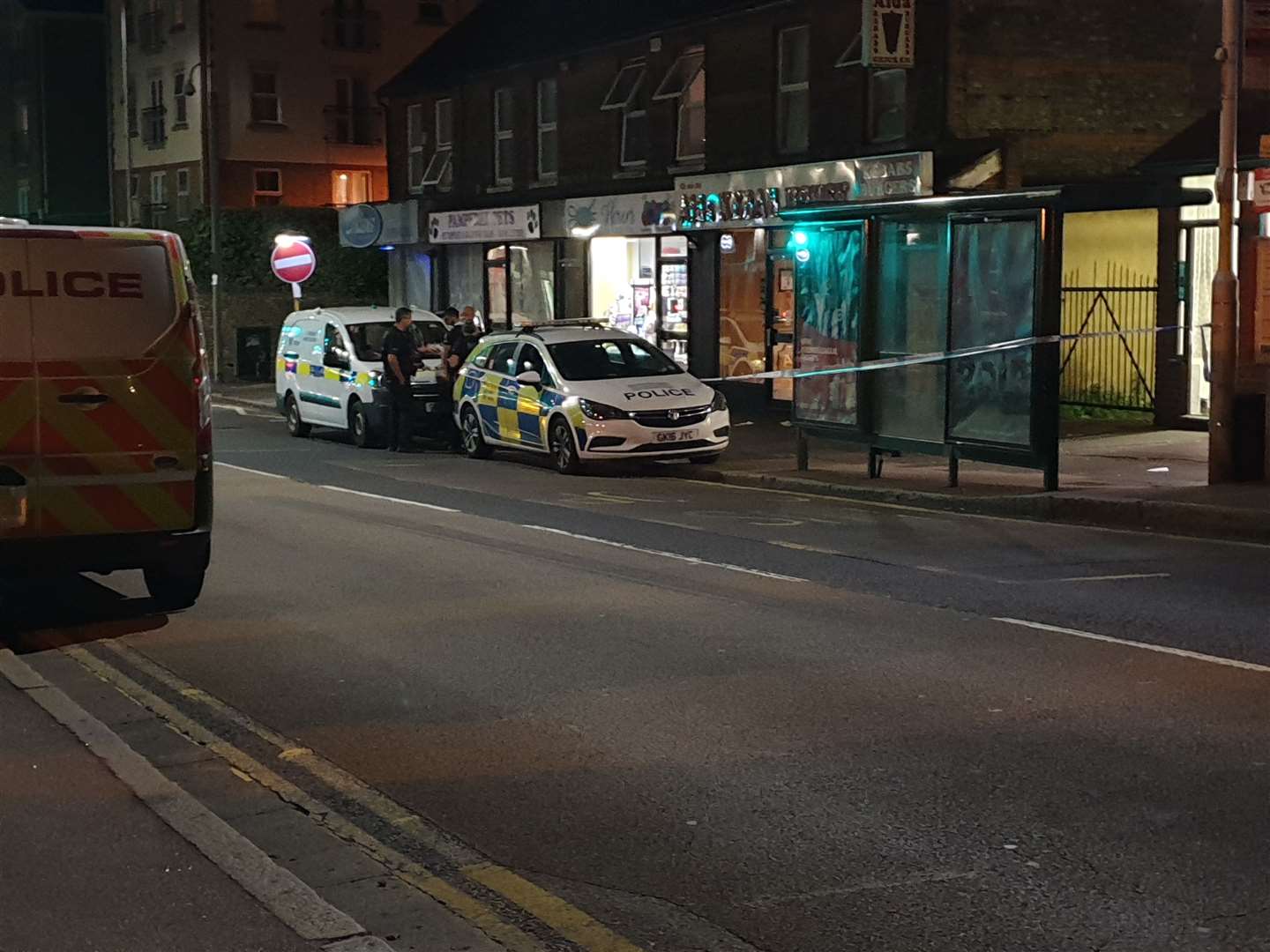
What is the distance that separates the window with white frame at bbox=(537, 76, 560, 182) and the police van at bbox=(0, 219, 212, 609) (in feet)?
76.5

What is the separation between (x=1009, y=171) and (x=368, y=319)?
29.4 ft

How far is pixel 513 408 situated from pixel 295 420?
260 inches

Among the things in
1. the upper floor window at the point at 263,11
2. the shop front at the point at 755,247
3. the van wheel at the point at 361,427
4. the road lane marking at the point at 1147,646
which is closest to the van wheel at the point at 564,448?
the van wheel at the point at 361,427

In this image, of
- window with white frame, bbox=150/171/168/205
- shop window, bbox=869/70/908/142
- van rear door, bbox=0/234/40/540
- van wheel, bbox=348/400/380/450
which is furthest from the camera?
window with white frame, bbox=150/171/168/205

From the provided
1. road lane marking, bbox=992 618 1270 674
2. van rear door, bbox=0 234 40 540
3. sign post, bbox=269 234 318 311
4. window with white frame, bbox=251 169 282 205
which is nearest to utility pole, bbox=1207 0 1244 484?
road lane marking, bbox=992 618 1270 674

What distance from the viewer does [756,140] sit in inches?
1077

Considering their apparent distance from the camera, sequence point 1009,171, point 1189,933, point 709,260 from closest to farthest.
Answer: point 1189,933, point 1009,171, point 709,260

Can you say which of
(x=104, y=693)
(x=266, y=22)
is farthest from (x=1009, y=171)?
(x=266, y=22)

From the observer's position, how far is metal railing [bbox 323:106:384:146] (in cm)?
5206

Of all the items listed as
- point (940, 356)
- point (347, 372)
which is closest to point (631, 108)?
point (347, 372)

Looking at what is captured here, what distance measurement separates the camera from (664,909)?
5.41 m

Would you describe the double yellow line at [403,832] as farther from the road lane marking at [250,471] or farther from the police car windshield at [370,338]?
the police car windshield at [370,338]

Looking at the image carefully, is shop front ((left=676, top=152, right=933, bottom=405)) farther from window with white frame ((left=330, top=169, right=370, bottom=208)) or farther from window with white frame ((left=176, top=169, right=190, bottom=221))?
window with white frame ((left=176, top=169, right=190, bottom=221))

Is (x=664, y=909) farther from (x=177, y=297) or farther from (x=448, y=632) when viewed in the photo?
(x=177, y=297)
